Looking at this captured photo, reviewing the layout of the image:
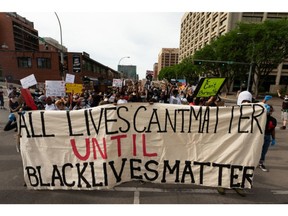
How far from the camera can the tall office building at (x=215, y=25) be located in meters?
41.1

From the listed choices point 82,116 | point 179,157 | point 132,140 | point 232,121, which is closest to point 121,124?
point 132,140

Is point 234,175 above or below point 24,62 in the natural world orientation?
below

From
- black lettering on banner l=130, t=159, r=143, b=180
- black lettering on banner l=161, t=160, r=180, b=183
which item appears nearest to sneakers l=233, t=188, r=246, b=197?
black lettering on banner l=161, t=160, r=180, b=183

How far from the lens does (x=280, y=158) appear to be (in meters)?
4.90

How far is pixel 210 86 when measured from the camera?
4.84m

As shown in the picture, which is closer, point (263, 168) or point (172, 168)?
point (172, 168)

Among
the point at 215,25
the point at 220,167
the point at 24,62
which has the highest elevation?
the point at 215,25

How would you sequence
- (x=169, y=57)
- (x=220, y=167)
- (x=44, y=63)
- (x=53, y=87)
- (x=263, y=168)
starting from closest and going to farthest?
(x=220, y=167), (x=263, y=168), (x=53, y=87), (x=44, y=63), (x=169, y=57)

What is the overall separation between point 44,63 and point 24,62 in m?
4.16

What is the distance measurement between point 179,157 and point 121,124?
1.21 m

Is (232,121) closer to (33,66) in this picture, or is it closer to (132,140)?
(132,140)

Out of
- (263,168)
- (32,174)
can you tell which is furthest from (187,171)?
(32,174)

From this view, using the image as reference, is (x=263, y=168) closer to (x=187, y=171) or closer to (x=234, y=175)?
(x=234, y=175)

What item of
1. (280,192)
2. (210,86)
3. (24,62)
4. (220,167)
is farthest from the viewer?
(24,62)
